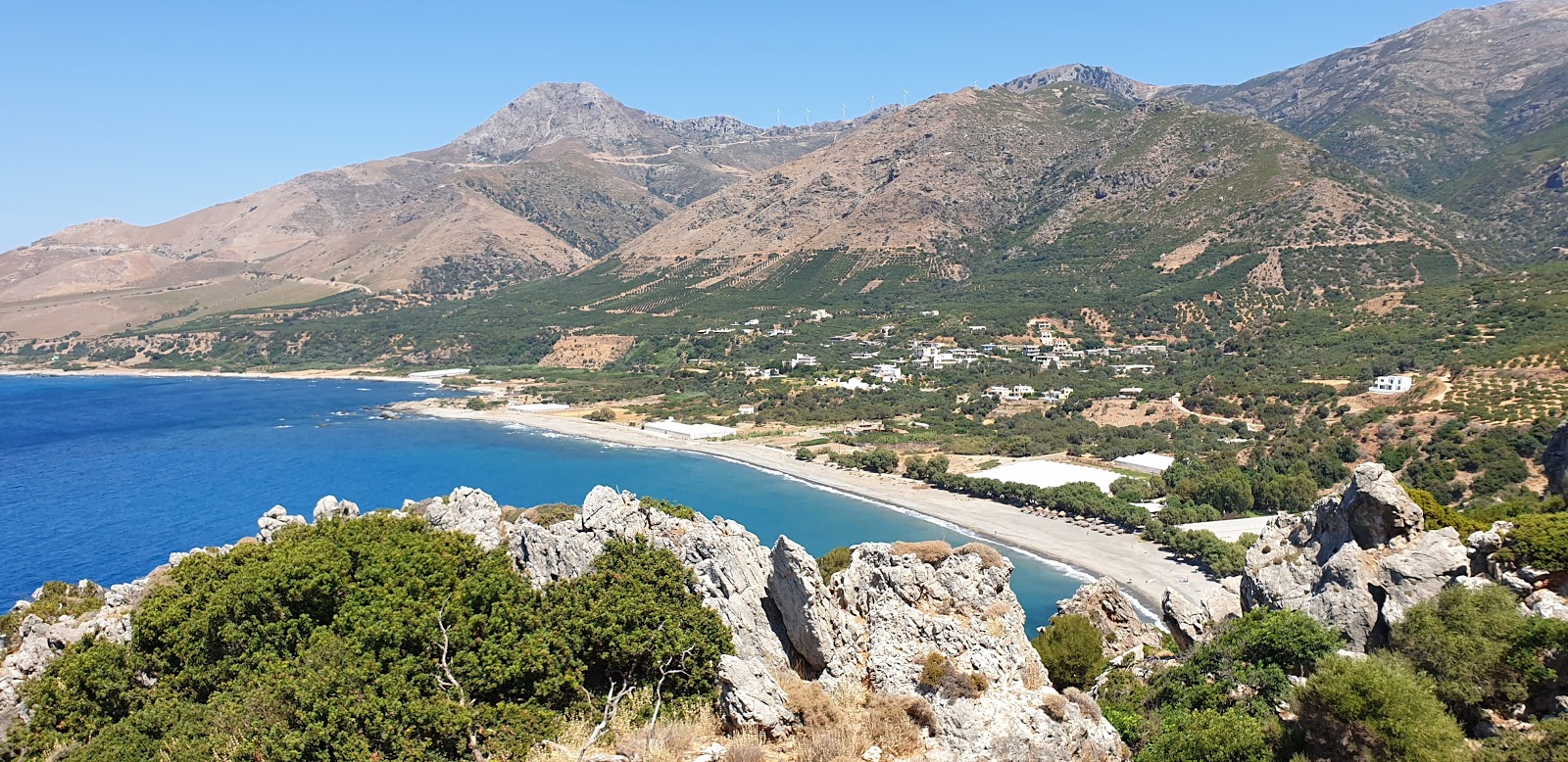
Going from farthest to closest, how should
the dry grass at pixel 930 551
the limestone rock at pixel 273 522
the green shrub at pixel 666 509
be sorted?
the limestone rock at pixel 273 522
the green shrub at pixel 666 509
the dry grass at pixel 930 551

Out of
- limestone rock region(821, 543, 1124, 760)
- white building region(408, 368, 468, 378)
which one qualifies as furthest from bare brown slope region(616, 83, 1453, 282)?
limestone rock region(821, 543, 1124, 760)

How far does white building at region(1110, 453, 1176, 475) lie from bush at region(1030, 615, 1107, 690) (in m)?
36.1

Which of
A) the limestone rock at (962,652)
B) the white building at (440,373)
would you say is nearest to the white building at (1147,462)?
the limestone rock at (962,652)

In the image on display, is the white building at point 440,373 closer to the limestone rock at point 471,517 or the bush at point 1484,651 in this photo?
the limestone rock at point 471,517

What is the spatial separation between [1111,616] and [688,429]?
57.4 meters

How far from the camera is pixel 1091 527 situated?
45688mm

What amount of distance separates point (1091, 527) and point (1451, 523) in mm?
29013

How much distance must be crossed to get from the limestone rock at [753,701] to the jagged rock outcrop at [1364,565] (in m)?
10.5

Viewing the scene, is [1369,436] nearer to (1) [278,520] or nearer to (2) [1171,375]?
(2) [1171,375]

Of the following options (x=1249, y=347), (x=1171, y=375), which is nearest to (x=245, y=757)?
(x=1171, y=375)

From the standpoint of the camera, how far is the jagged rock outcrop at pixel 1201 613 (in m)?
18.8

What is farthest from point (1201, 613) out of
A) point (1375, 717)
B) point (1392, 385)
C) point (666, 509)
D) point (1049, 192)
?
point (1049, 192)

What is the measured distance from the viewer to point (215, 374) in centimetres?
13588

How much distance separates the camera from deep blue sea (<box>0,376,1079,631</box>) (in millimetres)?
45688
